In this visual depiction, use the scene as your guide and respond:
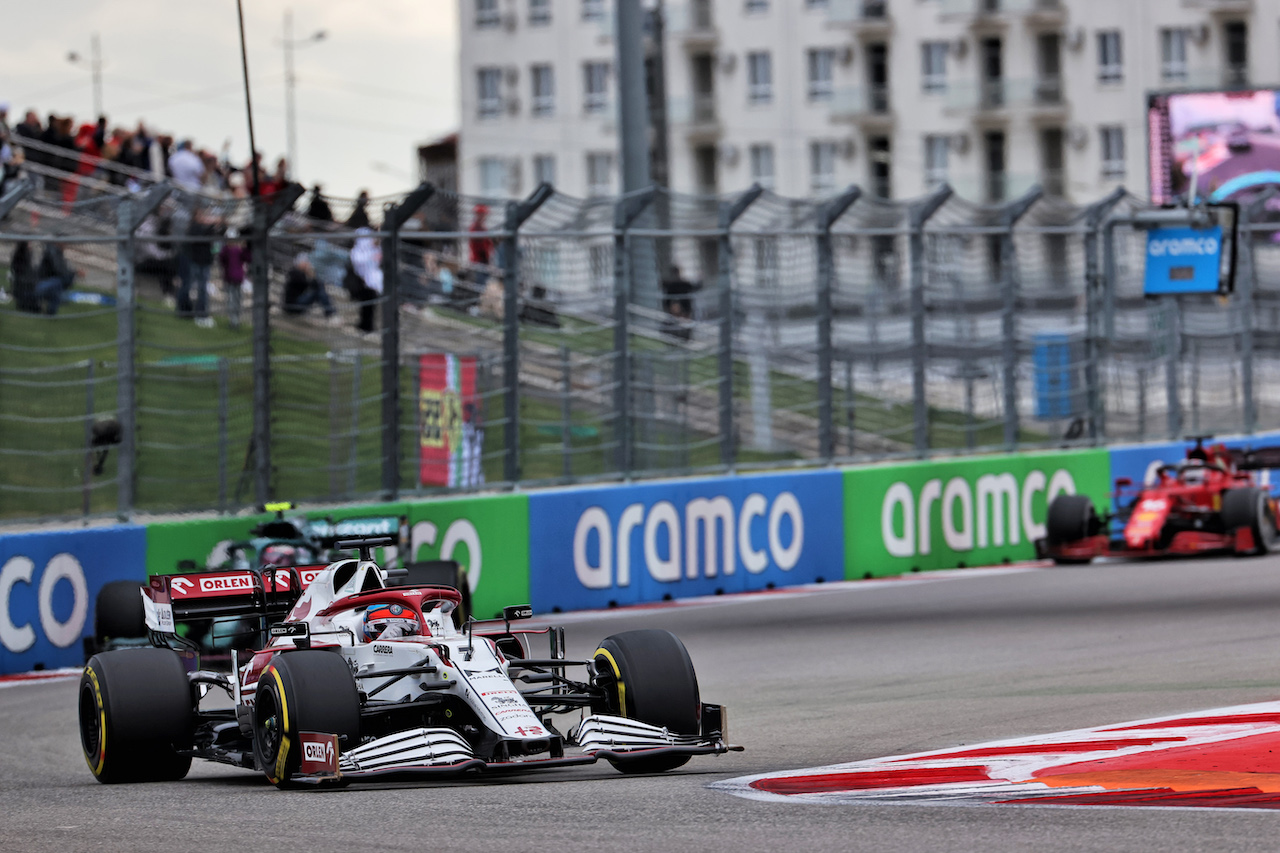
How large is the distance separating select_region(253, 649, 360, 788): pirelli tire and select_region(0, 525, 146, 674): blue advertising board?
5314 millimetres

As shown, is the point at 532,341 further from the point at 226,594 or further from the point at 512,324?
the point at 226,594

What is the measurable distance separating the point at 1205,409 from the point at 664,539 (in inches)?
357

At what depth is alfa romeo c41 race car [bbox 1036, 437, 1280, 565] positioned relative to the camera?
18.8 m

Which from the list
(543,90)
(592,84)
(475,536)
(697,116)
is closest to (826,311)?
(475,536)

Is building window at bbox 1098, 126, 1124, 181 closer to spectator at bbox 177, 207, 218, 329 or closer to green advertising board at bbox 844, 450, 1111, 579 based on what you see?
green advertising board at bbox 844, 450, 1111, 579

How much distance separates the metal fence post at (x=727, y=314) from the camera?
1734 centimetres

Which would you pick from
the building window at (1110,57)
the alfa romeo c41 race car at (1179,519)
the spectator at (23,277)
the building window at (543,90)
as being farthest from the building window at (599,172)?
the spectator at (23,277)

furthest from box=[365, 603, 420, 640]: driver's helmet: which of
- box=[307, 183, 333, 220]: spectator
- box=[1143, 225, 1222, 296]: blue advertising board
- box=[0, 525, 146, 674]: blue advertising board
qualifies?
box=[1143, 225, 1222, 296]: blue advertising board

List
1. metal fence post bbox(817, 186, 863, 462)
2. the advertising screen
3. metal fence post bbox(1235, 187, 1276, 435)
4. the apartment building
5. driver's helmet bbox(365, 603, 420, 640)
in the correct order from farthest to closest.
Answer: the apartment building, the advertising screen, metal fence post bbox(1235, 187, 1276, 435), metal fence post bbox(817, 186, 863, 462), driver's helmet bbox(365, 603, 420, 640)

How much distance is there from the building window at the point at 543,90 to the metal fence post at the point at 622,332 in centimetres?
5947

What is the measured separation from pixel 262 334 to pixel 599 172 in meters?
60.7

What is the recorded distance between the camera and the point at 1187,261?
21.8 meters

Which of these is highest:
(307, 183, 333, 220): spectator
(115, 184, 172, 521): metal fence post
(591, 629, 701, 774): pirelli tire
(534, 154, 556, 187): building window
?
(534, 154, 556, 187): building window

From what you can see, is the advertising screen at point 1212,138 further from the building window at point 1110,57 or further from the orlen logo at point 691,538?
the orlen logo at point 691,538
